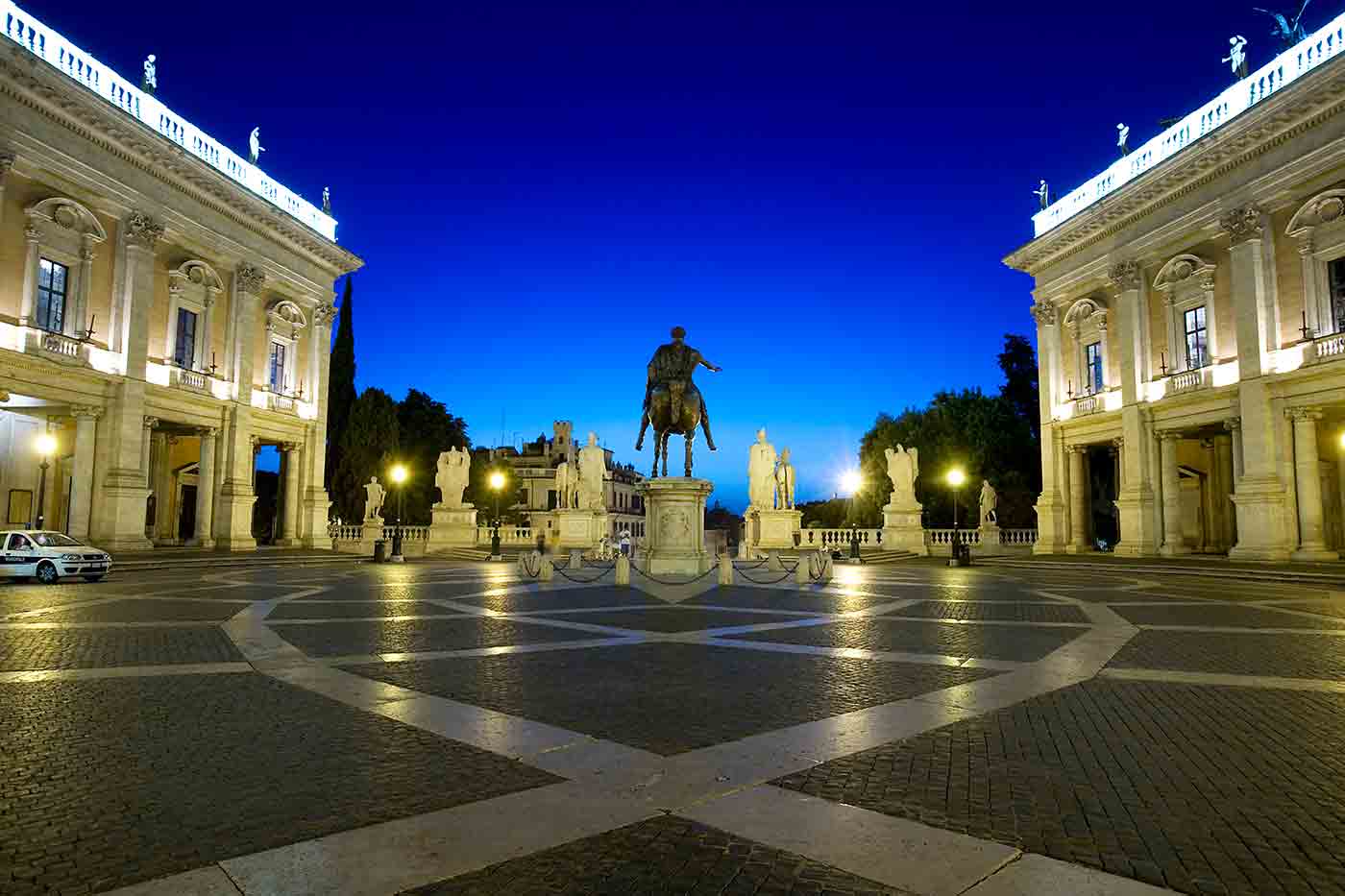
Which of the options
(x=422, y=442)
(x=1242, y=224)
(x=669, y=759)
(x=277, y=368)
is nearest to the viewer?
(x=669, y=759)

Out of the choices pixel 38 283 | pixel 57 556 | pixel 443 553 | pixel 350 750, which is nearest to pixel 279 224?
pixel 38 283

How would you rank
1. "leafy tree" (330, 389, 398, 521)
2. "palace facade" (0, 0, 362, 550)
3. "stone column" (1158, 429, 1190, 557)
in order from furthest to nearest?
"leafy tree" (330, 389, 398, 521) < "stone column" (1158, 429, 1190, 557) < "palace facade" (0, 0, 362, 550)

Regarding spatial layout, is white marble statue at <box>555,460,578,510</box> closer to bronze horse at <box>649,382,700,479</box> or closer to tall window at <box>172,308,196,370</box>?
tall window at <box>172,308,196,370</box>

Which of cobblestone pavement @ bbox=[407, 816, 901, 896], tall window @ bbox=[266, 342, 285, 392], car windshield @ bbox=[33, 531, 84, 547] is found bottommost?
cobblestone pavement @ bbox=[407, 816, 901, 896]

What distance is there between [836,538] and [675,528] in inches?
720

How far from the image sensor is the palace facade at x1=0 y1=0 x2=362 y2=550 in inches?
908

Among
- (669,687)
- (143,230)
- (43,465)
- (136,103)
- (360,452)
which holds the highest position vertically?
(136,103)

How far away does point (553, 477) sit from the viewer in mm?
111188

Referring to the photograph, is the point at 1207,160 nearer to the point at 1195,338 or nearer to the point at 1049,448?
the point at 1195,338

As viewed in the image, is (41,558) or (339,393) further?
(339,393)

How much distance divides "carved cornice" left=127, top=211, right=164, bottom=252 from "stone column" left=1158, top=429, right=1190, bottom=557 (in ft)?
124

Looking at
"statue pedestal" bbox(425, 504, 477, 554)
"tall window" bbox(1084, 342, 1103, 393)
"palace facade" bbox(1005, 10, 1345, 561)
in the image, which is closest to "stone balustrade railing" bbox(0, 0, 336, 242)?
"statue pedestal" bbox(425, 504, 477, 554)

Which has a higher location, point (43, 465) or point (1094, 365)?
point (1094, 365)

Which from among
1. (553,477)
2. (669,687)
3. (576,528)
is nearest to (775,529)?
(576,528)
